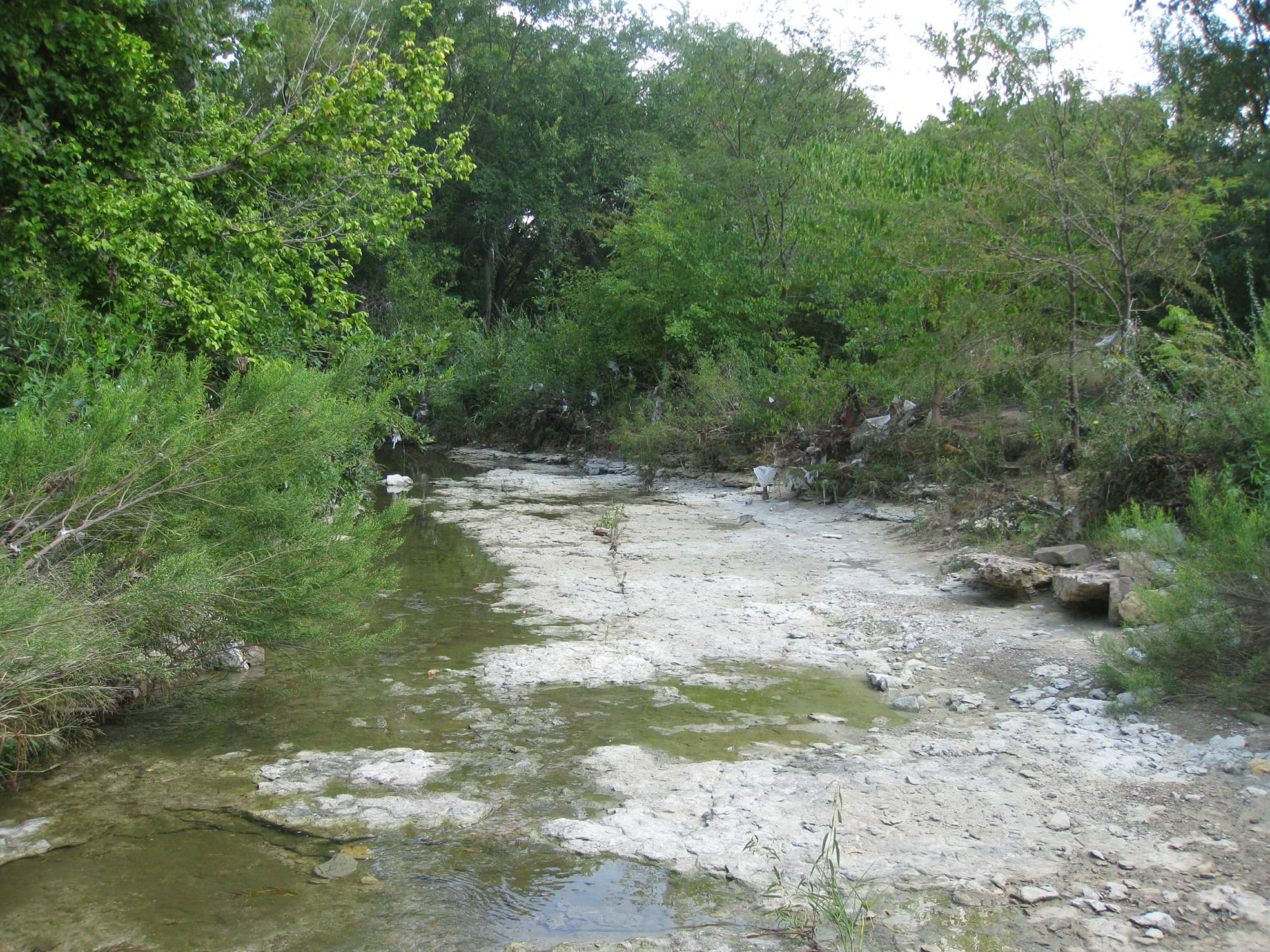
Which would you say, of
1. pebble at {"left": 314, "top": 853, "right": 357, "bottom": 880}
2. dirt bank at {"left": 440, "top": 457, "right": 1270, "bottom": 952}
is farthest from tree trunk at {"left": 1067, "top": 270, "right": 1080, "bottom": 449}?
pebble at {"left": 314, "top": 853, "right": 357, "bottom": 880}

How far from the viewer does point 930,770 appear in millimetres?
4242

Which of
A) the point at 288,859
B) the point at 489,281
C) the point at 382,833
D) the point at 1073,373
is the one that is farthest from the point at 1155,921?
the point at 489,281

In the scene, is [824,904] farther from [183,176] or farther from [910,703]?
[183,176]

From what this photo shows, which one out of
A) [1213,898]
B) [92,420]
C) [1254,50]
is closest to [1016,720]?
[1213,898]

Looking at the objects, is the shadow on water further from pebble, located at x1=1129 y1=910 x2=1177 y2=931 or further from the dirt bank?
pebble, located at x1=1129 y1=910 x2=1177 y2=931

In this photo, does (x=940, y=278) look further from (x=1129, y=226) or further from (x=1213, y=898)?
(x=1213, y=898)

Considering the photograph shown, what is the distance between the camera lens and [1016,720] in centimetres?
483

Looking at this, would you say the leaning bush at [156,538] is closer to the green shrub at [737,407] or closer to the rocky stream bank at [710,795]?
the rocky stream bank at [710,795]

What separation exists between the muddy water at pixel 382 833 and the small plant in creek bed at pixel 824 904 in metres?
0.14

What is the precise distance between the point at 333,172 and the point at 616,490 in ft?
25.3

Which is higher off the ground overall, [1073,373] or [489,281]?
[489,281]

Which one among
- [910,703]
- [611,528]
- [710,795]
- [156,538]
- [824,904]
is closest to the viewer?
[824,904]

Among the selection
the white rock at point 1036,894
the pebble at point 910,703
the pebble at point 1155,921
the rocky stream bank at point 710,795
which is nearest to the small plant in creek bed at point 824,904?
the rocky stream bank at point 710,795

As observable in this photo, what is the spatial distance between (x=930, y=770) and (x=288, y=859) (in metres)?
2.70
